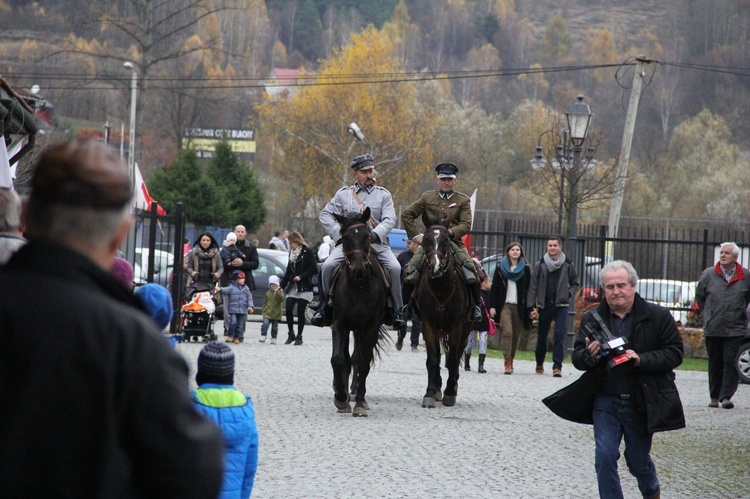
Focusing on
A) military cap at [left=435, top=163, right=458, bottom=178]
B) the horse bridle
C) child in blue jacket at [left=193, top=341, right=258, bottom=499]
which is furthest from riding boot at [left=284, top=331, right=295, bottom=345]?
child in blue jacket at [left=193, top=341, right=258, bottom=499]

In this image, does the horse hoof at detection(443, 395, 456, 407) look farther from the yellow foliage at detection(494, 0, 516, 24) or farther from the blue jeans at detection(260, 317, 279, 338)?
the yellow foliage at detection(494, 0, 516, 24)

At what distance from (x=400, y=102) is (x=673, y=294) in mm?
42990

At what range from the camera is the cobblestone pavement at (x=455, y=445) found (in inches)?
331

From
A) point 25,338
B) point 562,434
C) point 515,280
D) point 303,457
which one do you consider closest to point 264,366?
point 515,280

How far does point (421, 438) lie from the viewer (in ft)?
35.0

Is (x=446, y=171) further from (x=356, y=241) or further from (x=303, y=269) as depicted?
(x=303, y=269)

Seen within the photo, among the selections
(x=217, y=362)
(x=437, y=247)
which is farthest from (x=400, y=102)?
(x=217, y=362)

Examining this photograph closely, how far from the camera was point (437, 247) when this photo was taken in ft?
42.7

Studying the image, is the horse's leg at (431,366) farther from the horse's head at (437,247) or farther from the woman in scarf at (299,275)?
the woman in scarf at (299,275)

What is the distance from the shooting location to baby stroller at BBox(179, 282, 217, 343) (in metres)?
21.5

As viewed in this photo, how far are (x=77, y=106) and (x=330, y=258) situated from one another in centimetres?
7837

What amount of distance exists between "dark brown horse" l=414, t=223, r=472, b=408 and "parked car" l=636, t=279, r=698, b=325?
11229 millimetres

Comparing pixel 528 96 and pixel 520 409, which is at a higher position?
pixel 528 96

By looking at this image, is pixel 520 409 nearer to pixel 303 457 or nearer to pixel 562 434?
pixel 562 434
